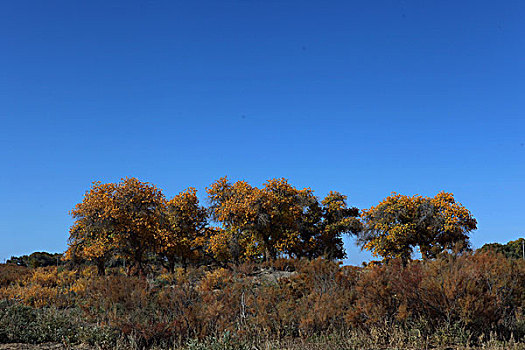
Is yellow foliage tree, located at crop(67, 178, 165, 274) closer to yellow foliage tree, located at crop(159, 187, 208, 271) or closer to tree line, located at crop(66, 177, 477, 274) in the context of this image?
tree line, located at crop(66, 177, 477, 274)

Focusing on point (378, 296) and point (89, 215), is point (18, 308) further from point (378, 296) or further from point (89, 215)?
point (89, 215)

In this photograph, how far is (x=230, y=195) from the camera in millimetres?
29297

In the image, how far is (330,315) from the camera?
8.08 meters

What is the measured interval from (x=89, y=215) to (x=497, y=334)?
18.5 meters

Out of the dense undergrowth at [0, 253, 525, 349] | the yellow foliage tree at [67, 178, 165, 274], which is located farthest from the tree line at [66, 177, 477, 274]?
the dense undergrowth at [0, 253, 525, 349]

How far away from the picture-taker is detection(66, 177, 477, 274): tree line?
2153 cm

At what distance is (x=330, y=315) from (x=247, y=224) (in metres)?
17.9

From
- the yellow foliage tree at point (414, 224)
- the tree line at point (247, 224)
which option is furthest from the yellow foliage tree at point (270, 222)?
the yellow foliage tree at point (414, 224)

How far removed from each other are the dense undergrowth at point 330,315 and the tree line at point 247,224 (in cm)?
1218

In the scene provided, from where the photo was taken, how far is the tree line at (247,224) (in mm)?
21531

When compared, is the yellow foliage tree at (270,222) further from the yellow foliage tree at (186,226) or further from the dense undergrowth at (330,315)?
the dense undergrowth at (330,315)

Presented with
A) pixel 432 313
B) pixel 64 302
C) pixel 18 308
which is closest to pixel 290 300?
pixel 432 313

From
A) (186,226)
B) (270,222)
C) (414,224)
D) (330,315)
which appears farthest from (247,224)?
(330,315)

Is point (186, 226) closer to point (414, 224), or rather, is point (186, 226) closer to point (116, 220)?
point (116, 220)
